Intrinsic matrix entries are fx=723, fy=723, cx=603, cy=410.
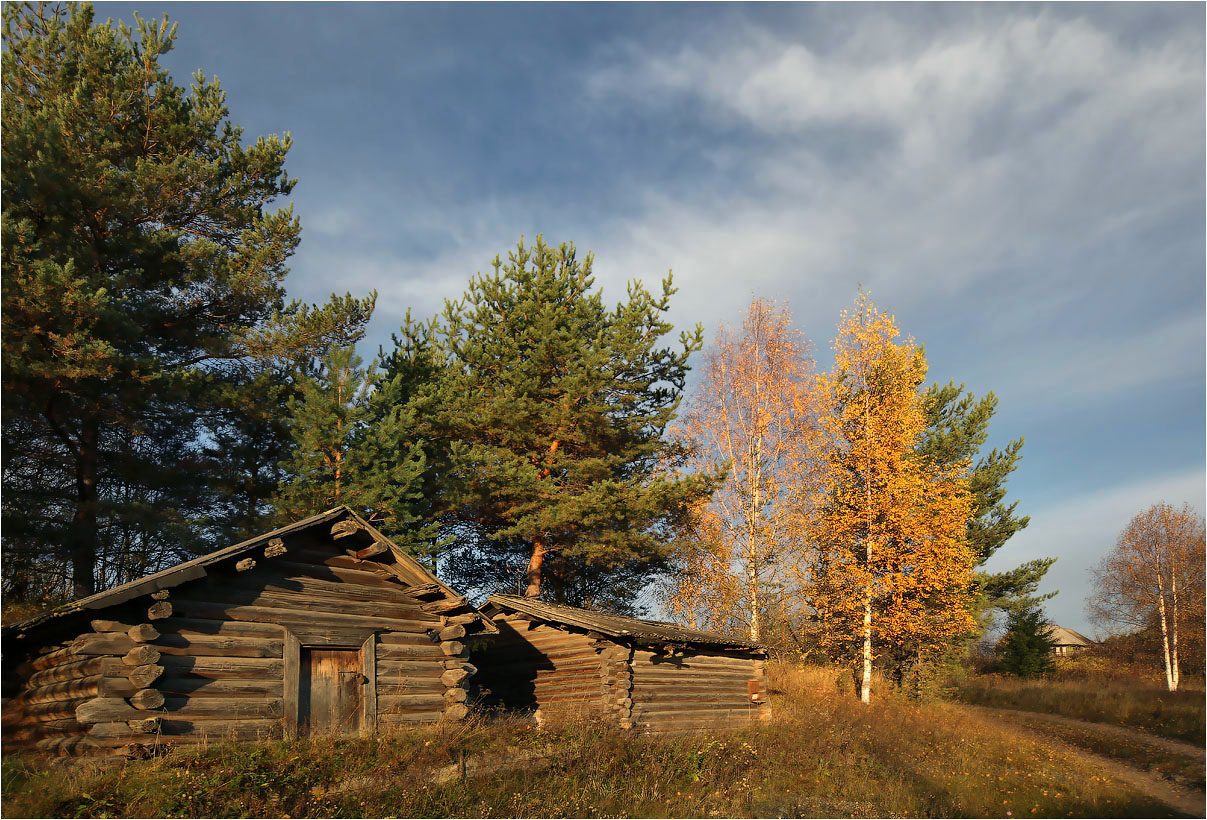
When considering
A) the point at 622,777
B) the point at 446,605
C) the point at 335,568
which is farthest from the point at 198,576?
the point at 622,777

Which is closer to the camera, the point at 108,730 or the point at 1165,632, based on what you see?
the point at 108,730

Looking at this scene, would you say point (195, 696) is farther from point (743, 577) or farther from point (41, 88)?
point (743, 577)

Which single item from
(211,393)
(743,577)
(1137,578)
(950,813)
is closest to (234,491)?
(211,393)

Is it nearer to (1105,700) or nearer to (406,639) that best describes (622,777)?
(406,639)

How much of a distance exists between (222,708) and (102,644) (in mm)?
2188

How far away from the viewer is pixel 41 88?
62.5ft

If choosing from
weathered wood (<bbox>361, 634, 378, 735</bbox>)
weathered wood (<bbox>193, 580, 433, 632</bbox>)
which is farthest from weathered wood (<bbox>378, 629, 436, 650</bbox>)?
weathered wood (<bbox>361, 634, 378, 735</bbox>)

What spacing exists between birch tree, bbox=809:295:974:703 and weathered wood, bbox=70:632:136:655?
2070cm

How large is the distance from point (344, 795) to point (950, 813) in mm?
11478

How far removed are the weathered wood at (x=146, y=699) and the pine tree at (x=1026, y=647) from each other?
1634 inches

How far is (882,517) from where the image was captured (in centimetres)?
2520

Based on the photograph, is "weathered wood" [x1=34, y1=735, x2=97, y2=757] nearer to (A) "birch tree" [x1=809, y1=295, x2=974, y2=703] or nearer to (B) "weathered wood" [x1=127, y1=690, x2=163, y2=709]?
(B) "weathered wood" [x1=127, y1=690, x2=163, y2=709]

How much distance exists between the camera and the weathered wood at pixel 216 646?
38.4 feet

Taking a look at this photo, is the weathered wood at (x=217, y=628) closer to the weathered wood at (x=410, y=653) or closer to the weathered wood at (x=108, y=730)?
the weathered wood at (x=108, y=730)
